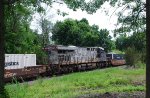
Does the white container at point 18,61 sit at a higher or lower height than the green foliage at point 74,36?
lower

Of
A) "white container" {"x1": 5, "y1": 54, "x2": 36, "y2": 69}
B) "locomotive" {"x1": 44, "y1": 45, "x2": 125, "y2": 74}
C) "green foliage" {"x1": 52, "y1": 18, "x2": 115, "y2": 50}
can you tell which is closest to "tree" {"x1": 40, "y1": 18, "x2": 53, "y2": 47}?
"green foliage" {"x1": 52, "y1": 18, "x2": 115, "y2": 50}

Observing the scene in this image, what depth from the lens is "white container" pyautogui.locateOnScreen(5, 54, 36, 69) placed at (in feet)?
96.7

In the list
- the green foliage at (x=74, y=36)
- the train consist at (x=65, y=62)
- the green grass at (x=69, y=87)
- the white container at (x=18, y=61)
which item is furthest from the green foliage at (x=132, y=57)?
the green grass at (x=69, y=87)

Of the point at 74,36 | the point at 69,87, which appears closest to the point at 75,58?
the point at 69,87

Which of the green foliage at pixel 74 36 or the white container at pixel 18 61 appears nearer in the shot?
the white container at pixel 18 61

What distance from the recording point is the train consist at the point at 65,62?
31.0 m

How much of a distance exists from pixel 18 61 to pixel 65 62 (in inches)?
445

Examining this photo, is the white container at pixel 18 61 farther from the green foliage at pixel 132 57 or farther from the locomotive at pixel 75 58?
the green foliage at pixel 132 57

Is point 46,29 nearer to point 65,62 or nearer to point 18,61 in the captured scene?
point 65,62

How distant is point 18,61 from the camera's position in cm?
3102

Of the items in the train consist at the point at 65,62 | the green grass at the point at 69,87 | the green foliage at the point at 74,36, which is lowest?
the green grass at the point at 69,87

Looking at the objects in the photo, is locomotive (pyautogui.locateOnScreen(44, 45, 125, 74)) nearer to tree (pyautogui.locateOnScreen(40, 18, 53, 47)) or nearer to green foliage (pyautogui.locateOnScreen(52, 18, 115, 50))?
green foliage (pyautogui.locateOnScreen(52, 18, 115, 50))

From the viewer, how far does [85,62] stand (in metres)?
48.5

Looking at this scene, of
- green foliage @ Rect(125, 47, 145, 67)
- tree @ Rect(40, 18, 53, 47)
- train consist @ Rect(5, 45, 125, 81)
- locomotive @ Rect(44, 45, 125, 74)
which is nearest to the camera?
train consist @ Rect(5, 45, 125, 81)
